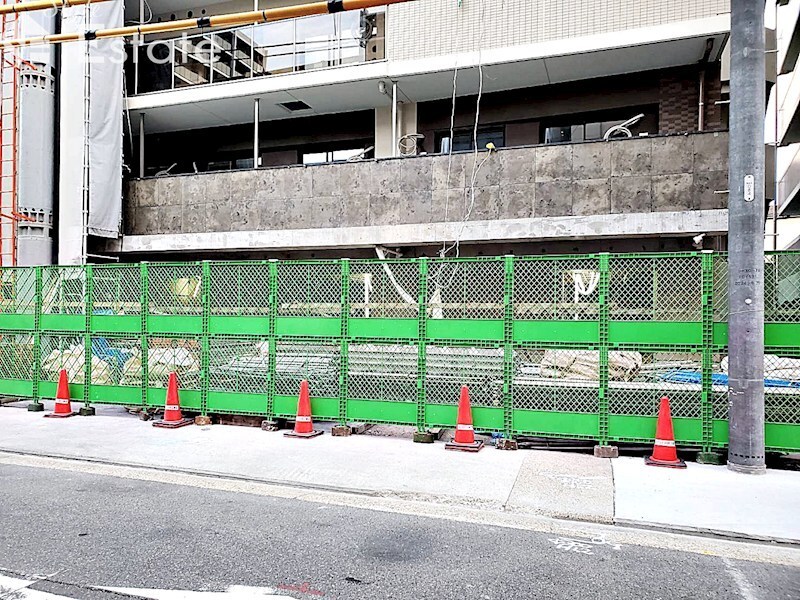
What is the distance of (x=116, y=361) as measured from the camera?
1041 cm

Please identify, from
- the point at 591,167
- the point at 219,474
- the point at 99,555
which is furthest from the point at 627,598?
the point at 591,167

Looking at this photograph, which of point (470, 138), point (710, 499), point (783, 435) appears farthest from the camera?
point (470, 138)

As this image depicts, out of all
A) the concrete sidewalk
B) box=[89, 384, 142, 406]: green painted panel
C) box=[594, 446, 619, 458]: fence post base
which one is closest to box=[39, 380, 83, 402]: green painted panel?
box=[89, 384, 142, 406]: green painted panel

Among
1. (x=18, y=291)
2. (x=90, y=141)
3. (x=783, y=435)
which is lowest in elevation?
(x=783, y=435)

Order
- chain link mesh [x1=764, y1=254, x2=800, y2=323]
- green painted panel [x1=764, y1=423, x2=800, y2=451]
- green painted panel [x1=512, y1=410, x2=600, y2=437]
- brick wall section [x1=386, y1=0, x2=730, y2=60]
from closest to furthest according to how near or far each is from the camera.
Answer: green painted panel [x1=764, y1=423, x2=800, y2=451]
chain link mesh [x1=764, y1=254, x2=800, y2=323]
green painted panel [x1=512, y1=410, x2=600, y2=437]
brick wall section [x1=386, y1=0, x2=730, y2=60]

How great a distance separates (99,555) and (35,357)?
772 centimetres

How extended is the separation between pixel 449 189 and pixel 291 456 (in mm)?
7556

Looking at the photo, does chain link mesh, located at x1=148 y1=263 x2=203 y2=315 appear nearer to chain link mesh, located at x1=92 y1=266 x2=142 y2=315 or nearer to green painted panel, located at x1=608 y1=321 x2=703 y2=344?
chain link mesh, located at x1=92 y1=266 x2=142 y2=315

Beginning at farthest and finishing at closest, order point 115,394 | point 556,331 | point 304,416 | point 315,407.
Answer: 1. point 115,394
2. point 315,407
3. point 304,416
4. point 556,331

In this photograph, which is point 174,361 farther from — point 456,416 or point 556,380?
point 556,380

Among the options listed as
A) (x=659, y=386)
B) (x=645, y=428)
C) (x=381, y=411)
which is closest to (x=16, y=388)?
(x=381, y=411)

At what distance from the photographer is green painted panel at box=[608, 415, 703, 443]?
7.46 meters

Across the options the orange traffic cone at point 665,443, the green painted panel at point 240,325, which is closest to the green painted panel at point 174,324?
the green painted panel at point 240,325

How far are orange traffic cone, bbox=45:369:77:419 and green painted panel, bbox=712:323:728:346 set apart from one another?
985 cm
